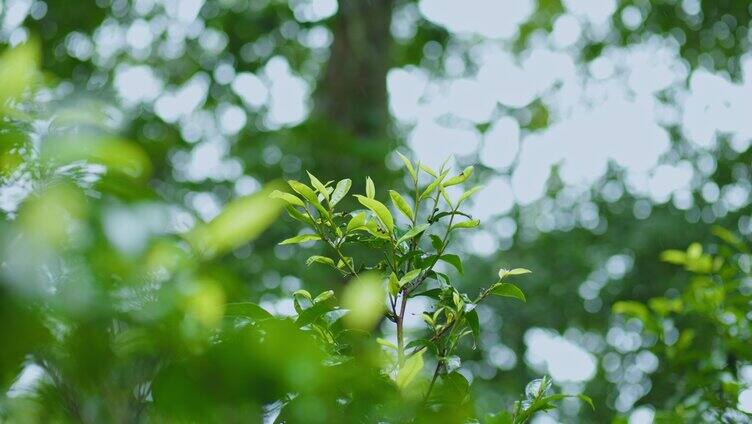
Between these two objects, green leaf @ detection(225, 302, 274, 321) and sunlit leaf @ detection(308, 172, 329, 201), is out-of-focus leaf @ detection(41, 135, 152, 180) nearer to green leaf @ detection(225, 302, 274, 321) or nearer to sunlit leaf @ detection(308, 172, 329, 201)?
green leaf @ detection(225, 302, 274, 321)

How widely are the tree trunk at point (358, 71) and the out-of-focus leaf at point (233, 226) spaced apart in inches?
160

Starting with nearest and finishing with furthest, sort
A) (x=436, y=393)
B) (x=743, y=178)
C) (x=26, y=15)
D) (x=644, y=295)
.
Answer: (x=436, y=393) → (x=26, y=15) → (x=743, y=178) → (x=644, y=295)

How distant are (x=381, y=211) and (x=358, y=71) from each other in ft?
12.2

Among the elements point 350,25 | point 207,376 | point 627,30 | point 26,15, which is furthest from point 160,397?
point 627,30

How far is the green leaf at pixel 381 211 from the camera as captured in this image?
1.30 meters

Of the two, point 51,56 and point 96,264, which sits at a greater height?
point 96,264

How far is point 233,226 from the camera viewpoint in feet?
1.95

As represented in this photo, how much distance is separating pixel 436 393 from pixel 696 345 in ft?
14.7

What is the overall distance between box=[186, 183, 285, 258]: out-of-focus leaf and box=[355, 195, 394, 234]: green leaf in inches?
27.2

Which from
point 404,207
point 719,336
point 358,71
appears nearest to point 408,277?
point 404,207

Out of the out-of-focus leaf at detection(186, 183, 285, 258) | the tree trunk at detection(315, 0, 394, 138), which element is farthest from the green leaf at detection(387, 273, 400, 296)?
the tree trunk at detection(315, 0, 394, 138)

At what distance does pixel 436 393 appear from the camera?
1.27 metres

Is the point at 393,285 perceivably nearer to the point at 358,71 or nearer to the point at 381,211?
the point at 381,211

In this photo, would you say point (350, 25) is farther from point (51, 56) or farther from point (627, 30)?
point (627, 30)
